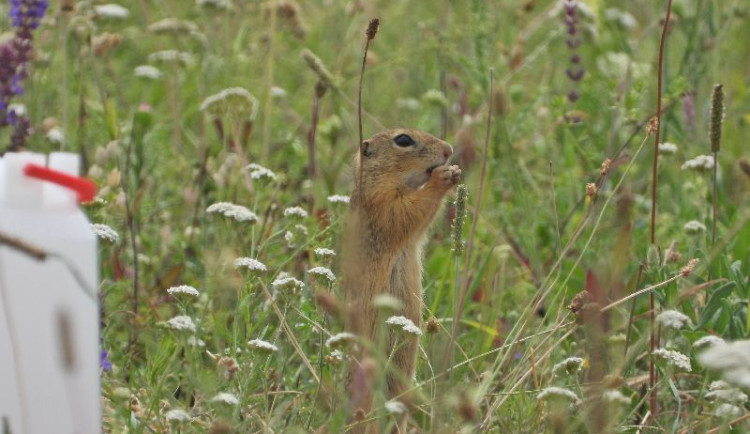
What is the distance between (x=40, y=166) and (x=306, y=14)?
16.2 feet

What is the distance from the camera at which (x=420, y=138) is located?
3906 millimetres

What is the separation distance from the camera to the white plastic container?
206cm

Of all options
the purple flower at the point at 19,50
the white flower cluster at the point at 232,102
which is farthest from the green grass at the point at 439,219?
the purple flower at the point at 19,50

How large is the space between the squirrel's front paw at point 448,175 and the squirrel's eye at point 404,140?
318mm

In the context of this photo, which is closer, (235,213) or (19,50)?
(235,213)

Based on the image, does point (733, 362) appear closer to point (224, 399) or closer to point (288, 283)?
point (224, 399)

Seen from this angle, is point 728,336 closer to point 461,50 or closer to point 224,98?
point 224,98

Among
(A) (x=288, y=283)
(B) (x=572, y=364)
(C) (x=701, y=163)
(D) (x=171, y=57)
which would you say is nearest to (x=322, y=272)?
(A) (x=288, y=283)

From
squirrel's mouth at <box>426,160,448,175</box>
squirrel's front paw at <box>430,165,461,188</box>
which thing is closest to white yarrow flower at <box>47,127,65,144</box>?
squirrel's mouth at <box>426,160,448,175</box>

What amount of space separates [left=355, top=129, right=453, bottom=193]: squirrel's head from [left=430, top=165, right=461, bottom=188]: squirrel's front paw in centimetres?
23

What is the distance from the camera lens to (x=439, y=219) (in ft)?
14.1

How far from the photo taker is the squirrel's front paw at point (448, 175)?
11.5 ft

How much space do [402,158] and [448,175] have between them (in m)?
0.39

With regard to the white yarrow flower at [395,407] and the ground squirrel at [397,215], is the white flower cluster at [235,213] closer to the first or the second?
the ground squirrel at [397,215]
